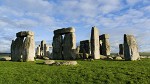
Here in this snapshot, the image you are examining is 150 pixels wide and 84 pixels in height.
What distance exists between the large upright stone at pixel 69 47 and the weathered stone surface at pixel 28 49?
754 cm

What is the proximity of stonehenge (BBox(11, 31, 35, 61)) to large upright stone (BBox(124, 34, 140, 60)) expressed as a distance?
12.1 meters

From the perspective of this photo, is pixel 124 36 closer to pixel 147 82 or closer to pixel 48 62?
pixel 48 62

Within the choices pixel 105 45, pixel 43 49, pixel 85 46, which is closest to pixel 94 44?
pixel 105 45

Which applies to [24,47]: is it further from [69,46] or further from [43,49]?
[43,49]

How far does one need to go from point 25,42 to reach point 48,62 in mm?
7790

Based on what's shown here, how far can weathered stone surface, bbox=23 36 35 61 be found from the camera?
35.4 m

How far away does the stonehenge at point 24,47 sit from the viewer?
35.5 m

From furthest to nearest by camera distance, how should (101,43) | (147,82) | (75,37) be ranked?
1. (101,43)
2. (75,37)
3. (147,82)

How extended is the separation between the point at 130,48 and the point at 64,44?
1218 centimetres

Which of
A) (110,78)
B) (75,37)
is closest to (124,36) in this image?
(75,37)

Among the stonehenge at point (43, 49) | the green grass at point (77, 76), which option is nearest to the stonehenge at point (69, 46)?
the green grass at point (77, 76)

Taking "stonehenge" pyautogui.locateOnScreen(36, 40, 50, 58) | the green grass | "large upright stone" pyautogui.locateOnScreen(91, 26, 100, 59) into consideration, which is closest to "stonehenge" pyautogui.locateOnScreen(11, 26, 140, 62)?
"large upright stone" pyautogui.locateOnScreen(91, 26, 100, 59)

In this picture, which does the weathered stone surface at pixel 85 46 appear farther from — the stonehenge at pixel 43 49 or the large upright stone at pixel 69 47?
the stonehenge at pixel 43 49

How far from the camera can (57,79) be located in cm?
2148
